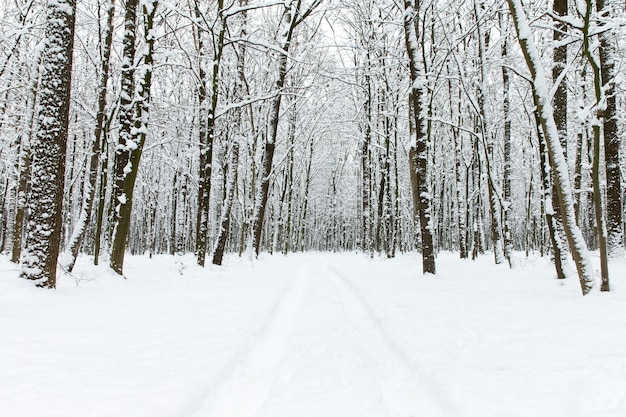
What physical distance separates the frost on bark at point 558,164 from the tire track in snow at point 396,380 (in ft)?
12.1

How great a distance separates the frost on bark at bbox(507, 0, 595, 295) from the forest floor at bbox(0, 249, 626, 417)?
1.64ft

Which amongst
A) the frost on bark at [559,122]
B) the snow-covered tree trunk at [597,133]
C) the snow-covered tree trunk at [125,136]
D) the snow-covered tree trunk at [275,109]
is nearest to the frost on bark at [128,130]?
the snow-covered tree trunk at [125,136]

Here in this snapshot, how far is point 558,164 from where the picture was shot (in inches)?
242

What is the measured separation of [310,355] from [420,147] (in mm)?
8456

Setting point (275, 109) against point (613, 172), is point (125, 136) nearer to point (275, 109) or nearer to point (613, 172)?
point (275, 109)

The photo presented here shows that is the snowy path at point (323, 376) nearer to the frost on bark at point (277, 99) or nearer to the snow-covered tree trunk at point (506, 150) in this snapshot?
the snow-covered tree trunk at point (506, 150)

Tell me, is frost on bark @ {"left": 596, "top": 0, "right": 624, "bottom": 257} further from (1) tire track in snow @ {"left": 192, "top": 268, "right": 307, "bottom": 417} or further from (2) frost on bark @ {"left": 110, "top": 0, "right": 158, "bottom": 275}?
(2) frost on bark @ {"left": 110, "top": 0, "right": 158, "bottom": 275}

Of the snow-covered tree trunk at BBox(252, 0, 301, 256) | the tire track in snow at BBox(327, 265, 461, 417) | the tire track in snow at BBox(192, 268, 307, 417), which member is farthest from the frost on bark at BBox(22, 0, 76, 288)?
the snow-covered tree trunk at BBox(252, 0, 301, 256)

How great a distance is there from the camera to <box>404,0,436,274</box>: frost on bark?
10.5m

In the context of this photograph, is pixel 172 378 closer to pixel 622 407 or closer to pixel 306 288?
pixel 622 407

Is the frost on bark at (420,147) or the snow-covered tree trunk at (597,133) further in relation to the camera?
the frost on bark at (420,147)

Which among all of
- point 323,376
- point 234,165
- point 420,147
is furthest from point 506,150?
point 323,376

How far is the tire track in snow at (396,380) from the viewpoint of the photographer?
8.91ft

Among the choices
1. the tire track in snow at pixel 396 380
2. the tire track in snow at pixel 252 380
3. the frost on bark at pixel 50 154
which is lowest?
the tire track in snow at pixel 252 380
